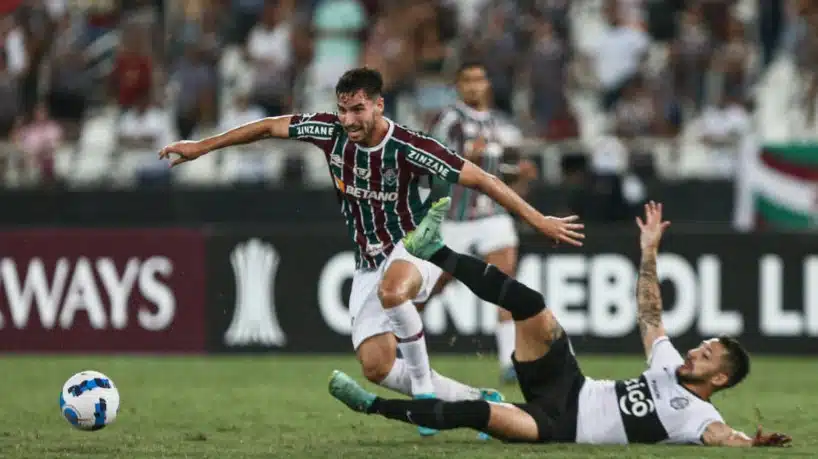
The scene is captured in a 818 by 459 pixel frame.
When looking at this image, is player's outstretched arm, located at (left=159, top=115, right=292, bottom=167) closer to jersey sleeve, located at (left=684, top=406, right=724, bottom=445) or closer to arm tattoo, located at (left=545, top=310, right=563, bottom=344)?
arm tattoo, located at (left=545, top=310, right=563, bottom=344)

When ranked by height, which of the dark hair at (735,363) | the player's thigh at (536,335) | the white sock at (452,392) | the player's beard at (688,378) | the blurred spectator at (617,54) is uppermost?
the blurred spectator at (617,54)

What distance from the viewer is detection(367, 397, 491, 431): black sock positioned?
28.0 feet

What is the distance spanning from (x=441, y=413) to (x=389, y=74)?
34.8 ft

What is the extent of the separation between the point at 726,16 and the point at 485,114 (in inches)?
275

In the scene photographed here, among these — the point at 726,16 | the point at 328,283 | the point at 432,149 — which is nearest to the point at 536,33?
the point at 726,16

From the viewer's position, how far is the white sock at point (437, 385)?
9.77 m

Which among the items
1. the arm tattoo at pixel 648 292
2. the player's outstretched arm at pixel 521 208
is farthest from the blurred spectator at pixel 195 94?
the arm tattoo at pixel 648 292

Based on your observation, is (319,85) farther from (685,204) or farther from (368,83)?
(368,83)

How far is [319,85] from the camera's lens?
63.6 ft

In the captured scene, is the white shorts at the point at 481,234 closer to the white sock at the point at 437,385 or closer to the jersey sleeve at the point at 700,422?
the white sock at the point at 437,385

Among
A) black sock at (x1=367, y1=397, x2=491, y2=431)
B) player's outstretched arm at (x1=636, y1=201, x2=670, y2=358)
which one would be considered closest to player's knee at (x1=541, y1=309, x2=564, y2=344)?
black sock at (x1=367, y1=397, x2=491, y2=431)

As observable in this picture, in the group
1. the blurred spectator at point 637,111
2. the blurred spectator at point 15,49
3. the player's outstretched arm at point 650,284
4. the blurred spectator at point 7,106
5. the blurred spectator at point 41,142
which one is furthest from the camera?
the blurred spectator at point 15,49

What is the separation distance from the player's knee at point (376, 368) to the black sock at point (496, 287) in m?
1.05

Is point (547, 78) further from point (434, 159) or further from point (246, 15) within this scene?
point (434, 159)
